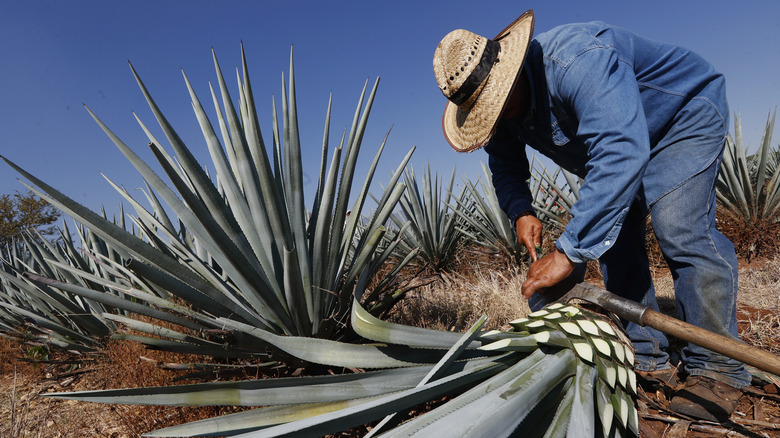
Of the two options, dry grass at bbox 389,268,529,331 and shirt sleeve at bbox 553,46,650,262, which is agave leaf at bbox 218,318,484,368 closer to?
shirt sleeve at bbox 553,46,650,262

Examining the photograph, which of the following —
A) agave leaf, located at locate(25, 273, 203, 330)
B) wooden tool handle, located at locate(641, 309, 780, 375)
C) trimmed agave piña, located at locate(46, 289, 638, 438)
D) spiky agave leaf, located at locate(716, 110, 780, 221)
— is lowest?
spiky agave leaf, located at locate(716, 110, 780, 221)

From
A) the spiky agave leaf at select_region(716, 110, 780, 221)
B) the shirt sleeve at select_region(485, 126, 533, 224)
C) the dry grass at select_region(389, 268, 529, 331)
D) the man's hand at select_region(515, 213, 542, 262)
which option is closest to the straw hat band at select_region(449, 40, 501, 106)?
the shirt sleeve at select_region(485, 126, 533, 224)

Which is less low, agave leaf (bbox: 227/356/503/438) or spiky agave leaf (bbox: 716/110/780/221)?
agave leaf (bbox: 227/356/503/438)

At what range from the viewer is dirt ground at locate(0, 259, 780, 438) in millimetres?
1430

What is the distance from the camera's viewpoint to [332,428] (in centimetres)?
79

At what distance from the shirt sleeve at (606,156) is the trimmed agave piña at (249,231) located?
71 centimetres

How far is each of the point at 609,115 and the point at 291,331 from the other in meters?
1.40

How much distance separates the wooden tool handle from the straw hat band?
3.33ft

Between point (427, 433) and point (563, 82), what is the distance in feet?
4.47

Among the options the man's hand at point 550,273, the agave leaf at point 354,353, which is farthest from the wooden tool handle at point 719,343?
the agave leaf at point 354,353

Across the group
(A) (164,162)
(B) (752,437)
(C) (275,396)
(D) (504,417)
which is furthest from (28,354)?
(B) (752,437)

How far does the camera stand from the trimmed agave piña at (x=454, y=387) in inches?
33.0

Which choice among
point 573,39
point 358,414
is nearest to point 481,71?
point 573,39

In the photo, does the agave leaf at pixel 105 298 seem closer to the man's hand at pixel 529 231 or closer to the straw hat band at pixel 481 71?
the straw hat band at pixel 481 71
